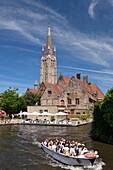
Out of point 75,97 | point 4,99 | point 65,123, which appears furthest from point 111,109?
point 4,99

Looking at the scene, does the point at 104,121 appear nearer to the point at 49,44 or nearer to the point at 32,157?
the point at 32,157

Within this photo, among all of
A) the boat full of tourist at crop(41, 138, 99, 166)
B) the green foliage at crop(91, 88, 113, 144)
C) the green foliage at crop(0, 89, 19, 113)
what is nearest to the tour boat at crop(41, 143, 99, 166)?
the boat full of tourist at crop(41, 138, 99, 166)

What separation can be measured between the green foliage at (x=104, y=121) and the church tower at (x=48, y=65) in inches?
4219

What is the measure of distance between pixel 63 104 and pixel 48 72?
7017cm

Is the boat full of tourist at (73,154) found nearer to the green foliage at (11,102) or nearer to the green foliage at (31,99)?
the green foliage at (11,102)

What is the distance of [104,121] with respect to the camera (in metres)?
31.6

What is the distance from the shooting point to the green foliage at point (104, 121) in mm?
29120

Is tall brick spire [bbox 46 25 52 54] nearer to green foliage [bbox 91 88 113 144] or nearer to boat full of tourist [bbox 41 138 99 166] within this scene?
green foliage [bbox 91 88 113 144]

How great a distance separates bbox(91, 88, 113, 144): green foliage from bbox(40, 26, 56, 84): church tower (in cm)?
10717

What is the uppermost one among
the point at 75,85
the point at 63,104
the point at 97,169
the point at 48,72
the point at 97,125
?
the point at 48,72

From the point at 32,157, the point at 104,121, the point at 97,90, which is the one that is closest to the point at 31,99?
the point at 97,90

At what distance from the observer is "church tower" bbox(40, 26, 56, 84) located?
143 m

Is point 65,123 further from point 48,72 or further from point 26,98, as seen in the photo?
point 48,72

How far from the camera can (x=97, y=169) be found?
20109 millimetres
